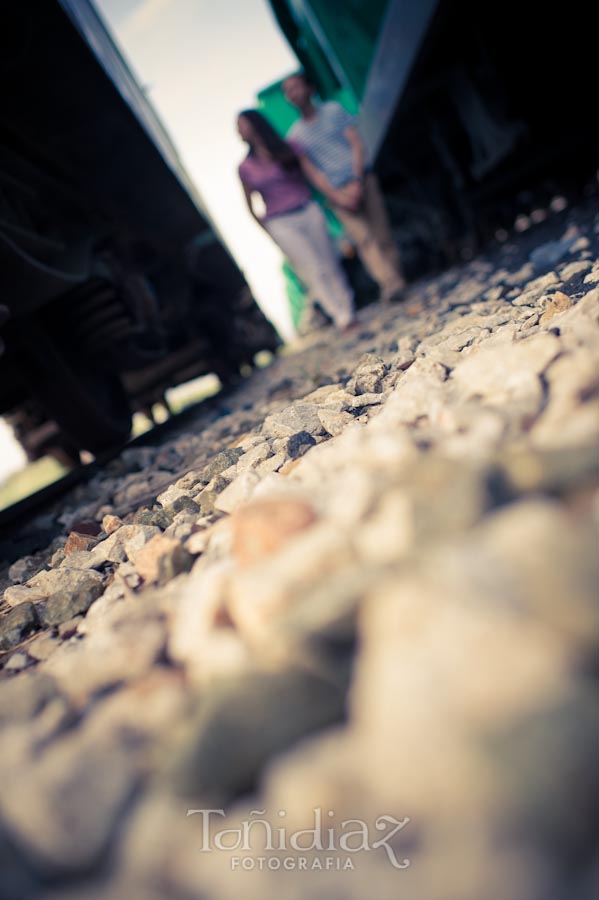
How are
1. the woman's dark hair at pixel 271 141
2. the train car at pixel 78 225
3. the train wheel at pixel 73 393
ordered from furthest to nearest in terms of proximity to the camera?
1. the woman's dark hair at pixel 271 141
2. the train wheel at pixel 73 393
3. the train car at pixel 78 225

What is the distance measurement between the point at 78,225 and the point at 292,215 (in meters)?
1.74

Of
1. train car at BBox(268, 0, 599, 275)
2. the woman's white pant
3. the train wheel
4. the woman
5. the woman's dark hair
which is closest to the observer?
the train wheel

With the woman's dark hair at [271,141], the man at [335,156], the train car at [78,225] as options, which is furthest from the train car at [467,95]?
the train car at [78,225]

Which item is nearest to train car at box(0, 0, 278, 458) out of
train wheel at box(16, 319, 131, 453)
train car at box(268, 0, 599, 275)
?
train wheel at box(16, 319, 131, 453)

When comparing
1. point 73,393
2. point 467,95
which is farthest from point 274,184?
point 73,393

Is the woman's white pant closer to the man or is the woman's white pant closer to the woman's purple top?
the woman's purple top

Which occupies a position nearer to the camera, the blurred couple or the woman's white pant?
the blurred couple

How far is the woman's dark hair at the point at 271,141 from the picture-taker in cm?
338

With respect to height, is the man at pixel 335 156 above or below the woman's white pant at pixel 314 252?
above

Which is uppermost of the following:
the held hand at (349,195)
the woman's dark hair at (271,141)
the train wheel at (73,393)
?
the woman's dark hair at (271,141)

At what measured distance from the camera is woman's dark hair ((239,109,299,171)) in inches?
133

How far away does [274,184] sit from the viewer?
11.8 ft

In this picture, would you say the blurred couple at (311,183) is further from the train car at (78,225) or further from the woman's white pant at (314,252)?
the train car at (78,225)

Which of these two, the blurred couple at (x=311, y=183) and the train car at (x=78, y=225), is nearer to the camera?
the train car at (x=78, y=225)
